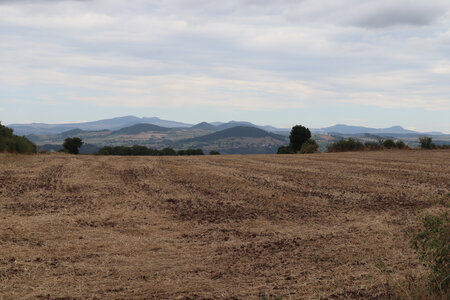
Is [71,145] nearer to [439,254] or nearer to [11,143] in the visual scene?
[11,143]


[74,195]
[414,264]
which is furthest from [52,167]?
[414,264]

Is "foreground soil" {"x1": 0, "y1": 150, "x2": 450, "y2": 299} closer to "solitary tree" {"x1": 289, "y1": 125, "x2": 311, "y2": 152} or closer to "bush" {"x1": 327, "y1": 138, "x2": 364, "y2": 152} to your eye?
"bush" {"x1": 327, "y1": 138, "x2": 364, "y2": 152}

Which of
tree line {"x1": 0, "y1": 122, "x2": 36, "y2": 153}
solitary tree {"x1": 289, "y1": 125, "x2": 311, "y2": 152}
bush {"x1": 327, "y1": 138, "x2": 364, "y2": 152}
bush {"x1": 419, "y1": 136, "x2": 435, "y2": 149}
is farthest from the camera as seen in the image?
solitary tree {"x1": 289, "y1": 125, "x2": 311, "y2": 152}

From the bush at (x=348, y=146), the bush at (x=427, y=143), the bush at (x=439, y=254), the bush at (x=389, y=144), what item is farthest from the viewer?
the bush at (x=348, y=146)

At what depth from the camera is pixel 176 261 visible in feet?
26.4

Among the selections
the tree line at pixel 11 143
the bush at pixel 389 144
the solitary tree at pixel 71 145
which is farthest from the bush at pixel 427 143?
the solitary tree at pixel 71 145

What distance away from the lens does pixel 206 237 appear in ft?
33.0

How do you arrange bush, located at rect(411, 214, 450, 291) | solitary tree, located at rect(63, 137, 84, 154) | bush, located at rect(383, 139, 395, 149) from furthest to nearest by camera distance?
solitary tree, located at rect(63, 137, 84, 154) → bush, located at rect(383, 139, 395, 149) → bush, located at rect(411, 214, 450, 291)

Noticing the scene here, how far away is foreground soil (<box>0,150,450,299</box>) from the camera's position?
259 inches

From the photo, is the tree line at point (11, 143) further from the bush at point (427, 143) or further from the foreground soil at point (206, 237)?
the bush at point (427, 143)

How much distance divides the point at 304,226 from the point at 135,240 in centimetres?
503

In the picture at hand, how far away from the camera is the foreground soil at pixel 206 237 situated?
6.58m

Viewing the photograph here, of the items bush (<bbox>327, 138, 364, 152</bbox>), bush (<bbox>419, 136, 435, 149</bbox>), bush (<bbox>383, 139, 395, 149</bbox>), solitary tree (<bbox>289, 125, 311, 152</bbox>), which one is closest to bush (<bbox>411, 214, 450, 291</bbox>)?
bush (<bbox>327, 138, 364, 152</bbox>)

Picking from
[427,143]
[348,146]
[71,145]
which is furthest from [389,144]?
[71,145]
